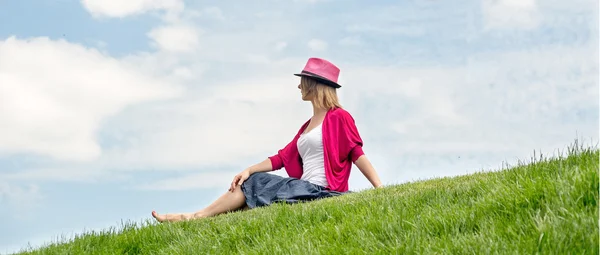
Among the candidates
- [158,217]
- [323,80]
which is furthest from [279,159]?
[158,217]

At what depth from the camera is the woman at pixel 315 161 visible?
898 centimetres

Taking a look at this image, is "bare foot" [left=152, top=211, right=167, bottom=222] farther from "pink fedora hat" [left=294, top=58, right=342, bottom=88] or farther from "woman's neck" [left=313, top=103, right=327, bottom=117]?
"pink fedora hat" [left=294, top=58, right=342, bottom=88]

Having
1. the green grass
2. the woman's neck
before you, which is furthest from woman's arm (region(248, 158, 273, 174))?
the green grass

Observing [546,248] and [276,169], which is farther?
[276,169]

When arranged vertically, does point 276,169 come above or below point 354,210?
above

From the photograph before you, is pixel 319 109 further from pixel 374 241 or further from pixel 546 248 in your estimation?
pixel 546 248

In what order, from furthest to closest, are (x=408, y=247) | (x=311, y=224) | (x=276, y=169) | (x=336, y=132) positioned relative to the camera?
(x=276, y=169), (x=336, y=132), (x=311, y=224), (x=408, y=247)

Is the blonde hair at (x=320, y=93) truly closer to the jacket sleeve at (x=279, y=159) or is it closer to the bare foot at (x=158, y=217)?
the jacket sleeve at (x=279, y=159)

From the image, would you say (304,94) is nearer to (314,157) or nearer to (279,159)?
(314,157)

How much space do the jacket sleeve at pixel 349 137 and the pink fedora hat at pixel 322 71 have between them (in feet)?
1.69

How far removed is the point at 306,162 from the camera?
30.8ft

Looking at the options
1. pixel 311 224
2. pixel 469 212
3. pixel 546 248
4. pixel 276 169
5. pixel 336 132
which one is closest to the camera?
pixel 546 248

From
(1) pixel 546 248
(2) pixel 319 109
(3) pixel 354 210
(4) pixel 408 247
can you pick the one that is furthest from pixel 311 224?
(2) pixel 319 109

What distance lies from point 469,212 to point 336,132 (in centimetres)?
393
